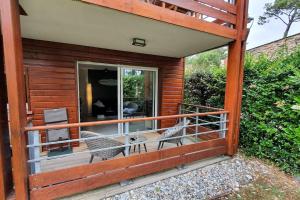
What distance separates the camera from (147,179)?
267 cm

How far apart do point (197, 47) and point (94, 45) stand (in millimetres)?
2386

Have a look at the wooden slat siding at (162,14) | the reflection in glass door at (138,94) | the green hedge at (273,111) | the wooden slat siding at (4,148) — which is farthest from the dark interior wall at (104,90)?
the green hedge at (273,111)

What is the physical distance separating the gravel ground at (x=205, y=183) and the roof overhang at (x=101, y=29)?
2.50m

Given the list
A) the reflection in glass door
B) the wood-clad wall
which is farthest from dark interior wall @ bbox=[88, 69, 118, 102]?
the wood-clad wall

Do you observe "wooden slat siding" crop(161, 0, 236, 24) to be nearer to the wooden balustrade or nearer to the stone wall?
the wooden balustrade

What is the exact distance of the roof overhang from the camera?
82.0 inches

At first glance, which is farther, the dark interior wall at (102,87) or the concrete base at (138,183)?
the dark interior wall at (102,87)

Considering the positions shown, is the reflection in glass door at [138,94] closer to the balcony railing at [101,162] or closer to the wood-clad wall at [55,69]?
the wood-clad wall at [55,69]

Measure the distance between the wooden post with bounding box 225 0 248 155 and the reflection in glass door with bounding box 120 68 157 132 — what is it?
2180 millimetres

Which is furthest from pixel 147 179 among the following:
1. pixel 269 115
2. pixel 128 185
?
pixel 269 115

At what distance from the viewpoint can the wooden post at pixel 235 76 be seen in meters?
3.16

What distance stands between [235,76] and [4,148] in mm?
3816

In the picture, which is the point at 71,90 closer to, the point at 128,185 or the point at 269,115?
the point at 128,185

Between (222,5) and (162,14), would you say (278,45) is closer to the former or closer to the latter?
(222,5)
